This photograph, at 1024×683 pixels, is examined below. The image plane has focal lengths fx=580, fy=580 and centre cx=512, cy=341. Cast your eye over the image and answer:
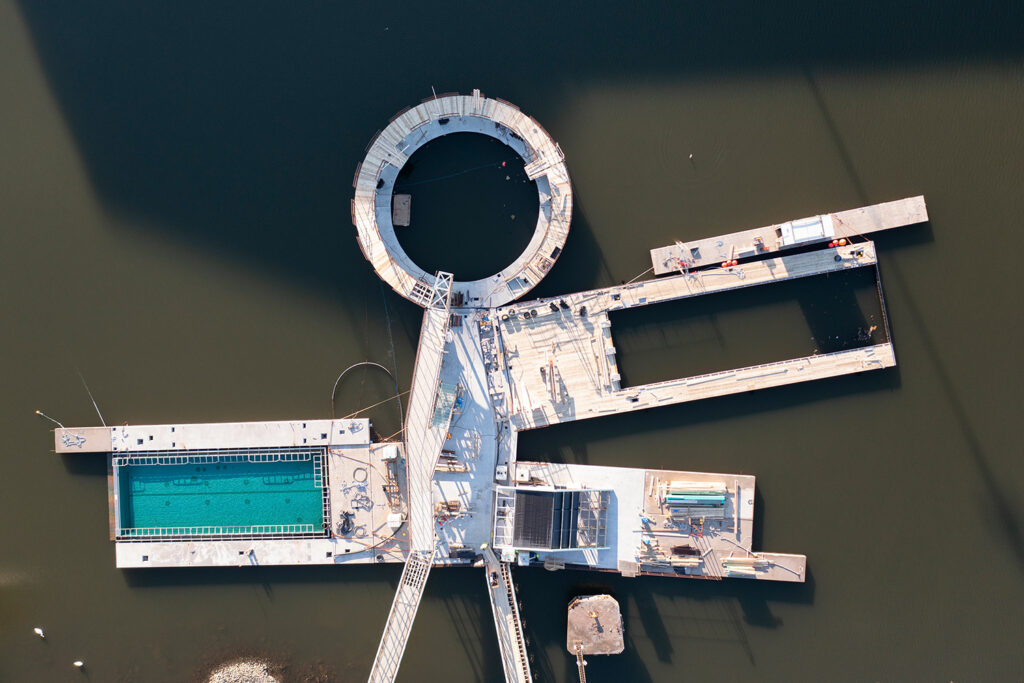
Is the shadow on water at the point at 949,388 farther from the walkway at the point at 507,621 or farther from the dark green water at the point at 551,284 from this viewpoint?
the walkway at the point at 507,621

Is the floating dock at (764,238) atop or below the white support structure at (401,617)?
atop

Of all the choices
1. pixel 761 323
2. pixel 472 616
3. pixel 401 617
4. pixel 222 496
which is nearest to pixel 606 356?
pixel 761 323

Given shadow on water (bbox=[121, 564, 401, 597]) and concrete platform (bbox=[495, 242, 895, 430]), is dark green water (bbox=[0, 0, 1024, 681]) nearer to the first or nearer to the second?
shadow on water (bbox=[121, 564, 401, 597])

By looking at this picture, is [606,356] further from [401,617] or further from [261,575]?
[261,575]

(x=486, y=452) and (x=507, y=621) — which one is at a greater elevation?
(x=486, y=452)

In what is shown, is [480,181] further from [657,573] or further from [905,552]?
[905,552]

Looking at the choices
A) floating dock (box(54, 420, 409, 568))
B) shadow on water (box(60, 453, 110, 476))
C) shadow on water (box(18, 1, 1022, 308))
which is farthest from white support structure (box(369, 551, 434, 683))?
shadow on water (box(60, 453, 110, 476))

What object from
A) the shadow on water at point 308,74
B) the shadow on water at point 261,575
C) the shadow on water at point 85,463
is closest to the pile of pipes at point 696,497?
the shadow on water at point 308,74

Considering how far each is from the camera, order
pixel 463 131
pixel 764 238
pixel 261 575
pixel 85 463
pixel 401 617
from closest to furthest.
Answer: pixel 401 617, pixel 764 238, pixel 463 131, pixel 85 463, pixel 261 575
